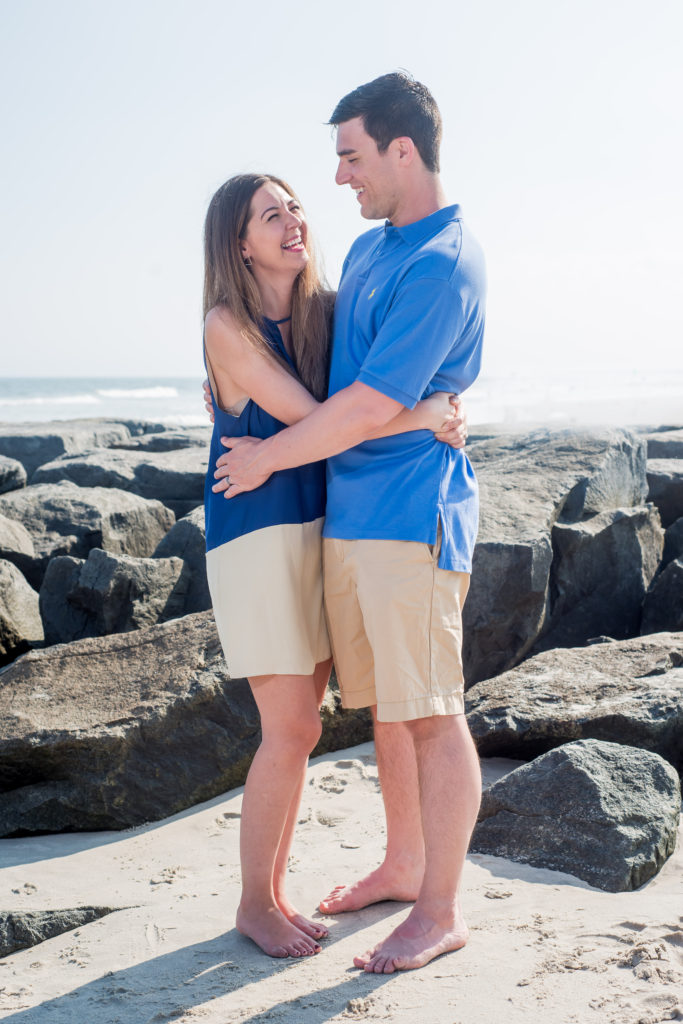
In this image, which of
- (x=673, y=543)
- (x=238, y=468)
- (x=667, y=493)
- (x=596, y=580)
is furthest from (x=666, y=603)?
(x=238, y=468)

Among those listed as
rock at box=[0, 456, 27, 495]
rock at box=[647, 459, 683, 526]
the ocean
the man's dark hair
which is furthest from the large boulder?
the ocean

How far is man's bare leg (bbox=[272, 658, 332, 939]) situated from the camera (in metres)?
2.80

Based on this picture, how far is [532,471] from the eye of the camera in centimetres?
582

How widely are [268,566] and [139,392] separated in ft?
151

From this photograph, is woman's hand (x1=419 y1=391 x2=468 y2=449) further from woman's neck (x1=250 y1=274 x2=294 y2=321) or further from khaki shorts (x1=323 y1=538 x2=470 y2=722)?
woman's neck (x1=250 y1=274 x2=294 y2=321)

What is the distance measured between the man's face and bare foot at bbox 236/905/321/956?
83.6 inches

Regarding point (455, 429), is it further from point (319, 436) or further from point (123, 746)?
point (123, 746)

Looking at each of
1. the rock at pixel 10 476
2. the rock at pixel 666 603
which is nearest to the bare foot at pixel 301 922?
the rock at pixel 666 603

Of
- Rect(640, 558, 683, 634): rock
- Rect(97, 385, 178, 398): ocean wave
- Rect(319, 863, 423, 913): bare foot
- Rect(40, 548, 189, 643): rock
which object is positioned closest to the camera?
Rect(319, 863, 423, 913): bare foot

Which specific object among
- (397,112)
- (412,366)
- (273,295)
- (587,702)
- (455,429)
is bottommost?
(587,702)

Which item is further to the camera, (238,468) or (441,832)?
(238,468)

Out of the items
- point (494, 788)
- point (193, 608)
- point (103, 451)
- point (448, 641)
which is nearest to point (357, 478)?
point (448, 641)

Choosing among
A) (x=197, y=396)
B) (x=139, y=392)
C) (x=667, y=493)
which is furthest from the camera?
(x=139, y=392)

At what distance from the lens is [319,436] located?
2670mm
